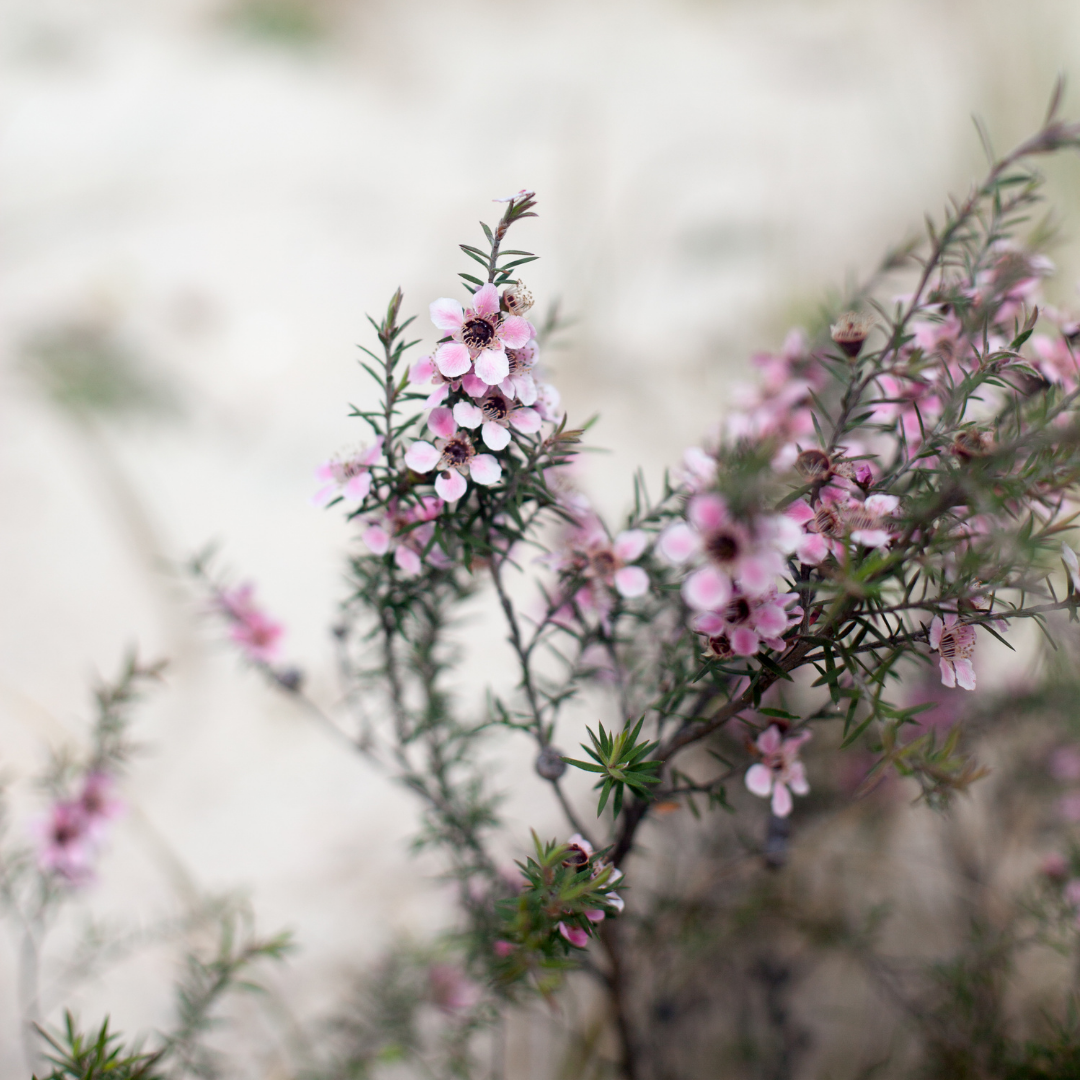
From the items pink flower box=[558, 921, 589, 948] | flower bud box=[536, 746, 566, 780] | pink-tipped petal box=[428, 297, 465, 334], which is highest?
pink-tipped petal box=[428, 297, 465, 334]

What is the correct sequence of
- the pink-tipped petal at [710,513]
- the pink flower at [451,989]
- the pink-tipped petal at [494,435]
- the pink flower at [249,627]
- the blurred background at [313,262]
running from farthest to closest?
the blurred background at [313,262] < the pink flower at [451,989] < the pink flower at [249,627] < the pink-tipped petal at [494,435] < the pink-tipped petal at [710,513]

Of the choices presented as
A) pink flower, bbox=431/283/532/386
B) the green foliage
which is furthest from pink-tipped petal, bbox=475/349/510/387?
the green foliage

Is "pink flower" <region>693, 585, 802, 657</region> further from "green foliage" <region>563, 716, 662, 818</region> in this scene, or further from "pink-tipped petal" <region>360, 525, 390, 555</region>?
"pink-tipped petal" <region>360, 525, 390, 555</region>

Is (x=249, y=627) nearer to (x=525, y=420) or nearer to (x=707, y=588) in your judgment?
(x=525, y=420)

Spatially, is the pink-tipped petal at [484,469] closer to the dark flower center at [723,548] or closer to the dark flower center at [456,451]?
the dark flower center at [456,451]

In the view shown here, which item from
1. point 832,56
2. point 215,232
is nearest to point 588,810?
point 215,232

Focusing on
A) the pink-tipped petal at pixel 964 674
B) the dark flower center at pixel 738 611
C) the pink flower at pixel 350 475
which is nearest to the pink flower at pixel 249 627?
the pink flower at pixel 350 475

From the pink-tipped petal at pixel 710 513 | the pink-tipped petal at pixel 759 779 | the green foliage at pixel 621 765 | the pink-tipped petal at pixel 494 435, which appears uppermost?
the pink-tipped petal at pixel 494 435

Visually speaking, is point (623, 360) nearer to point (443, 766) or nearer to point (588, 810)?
point (588, 810)

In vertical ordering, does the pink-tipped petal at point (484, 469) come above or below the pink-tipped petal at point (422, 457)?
below
